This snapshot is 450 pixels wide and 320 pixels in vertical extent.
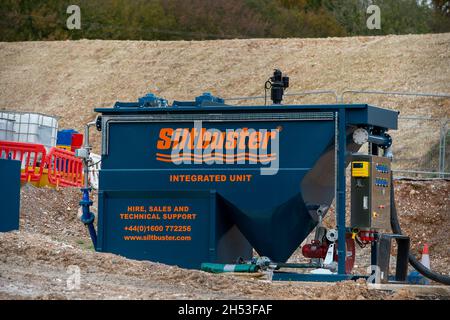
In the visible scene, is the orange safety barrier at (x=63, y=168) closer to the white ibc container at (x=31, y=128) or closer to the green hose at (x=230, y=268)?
the white ibc container at (x=31, y=128)

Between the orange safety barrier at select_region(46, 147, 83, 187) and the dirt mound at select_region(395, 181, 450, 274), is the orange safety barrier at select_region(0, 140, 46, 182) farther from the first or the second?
the dirt mound at select_region(395, 181, 450, 274)

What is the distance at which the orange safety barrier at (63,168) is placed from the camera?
20922 mm

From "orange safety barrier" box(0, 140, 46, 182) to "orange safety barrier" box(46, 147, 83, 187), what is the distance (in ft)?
0.67

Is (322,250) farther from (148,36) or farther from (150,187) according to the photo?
(148,36)

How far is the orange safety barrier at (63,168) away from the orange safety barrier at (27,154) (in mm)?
206

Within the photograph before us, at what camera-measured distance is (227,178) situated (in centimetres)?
1295

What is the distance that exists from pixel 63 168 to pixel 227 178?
9.13 metres

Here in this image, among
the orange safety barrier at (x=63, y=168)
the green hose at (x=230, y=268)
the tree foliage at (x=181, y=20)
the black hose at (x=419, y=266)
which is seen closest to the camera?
the green hose at (x=230, y=268)

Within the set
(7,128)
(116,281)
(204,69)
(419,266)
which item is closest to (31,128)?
(7,128)

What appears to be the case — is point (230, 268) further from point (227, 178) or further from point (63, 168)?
point (63, 168)

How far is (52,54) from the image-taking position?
43.6m

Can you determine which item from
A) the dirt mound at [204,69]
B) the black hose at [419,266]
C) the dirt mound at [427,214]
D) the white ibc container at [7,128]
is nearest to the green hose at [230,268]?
the black hose at [419,266]

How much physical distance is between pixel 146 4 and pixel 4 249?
39.7 m
